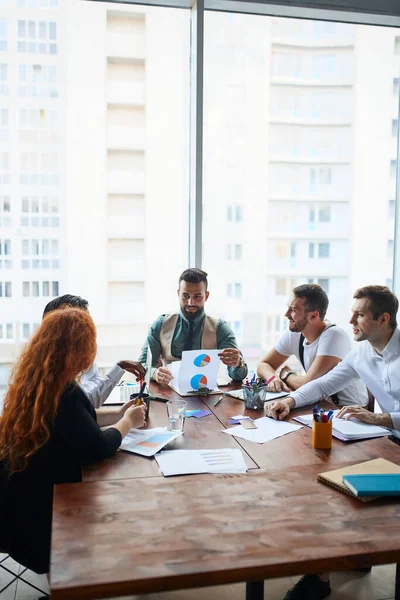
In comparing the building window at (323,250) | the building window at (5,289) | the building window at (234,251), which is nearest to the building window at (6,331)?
the building window at (5,289)

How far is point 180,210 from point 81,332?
1827 millimetres

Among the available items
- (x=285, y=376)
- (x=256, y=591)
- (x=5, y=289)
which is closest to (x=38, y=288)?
(x=5, y=289)

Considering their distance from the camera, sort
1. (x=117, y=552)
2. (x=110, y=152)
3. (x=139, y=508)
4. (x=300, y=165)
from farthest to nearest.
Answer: (x=300, y=165), (x=110, y=152), (x=139, y=508), (x=117, y=552)

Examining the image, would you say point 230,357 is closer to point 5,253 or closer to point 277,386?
point 277,386

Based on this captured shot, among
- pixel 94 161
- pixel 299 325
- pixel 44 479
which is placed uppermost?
pixel 94 161

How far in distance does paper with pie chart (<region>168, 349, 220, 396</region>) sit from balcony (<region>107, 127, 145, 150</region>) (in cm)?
142

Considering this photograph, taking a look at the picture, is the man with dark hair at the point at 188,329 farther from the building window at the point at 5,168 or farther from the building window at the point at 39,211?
the building window at the point at 5,168

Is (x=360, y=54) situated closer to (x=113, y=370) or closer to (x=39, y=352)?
(x=113, y=370)

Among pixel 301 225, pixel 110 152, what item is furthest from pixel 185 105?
pixel 301 225

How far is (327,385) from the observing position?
2.49 metres

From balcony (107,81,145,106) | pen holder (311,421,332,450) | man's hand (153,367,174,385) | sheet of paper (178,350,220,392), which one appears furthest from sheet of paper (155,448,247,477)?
balcony (107,81,145,106)

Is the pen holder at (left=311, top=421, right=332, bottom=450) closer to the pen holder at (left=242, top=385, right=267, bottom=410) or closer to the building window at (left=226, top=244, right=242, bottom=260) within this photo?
the pen holder at (left=242, top=385, right=267, bottom=410)

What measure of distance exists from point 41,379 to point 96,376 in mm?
779

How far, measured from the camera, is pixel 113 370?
2.45 m
